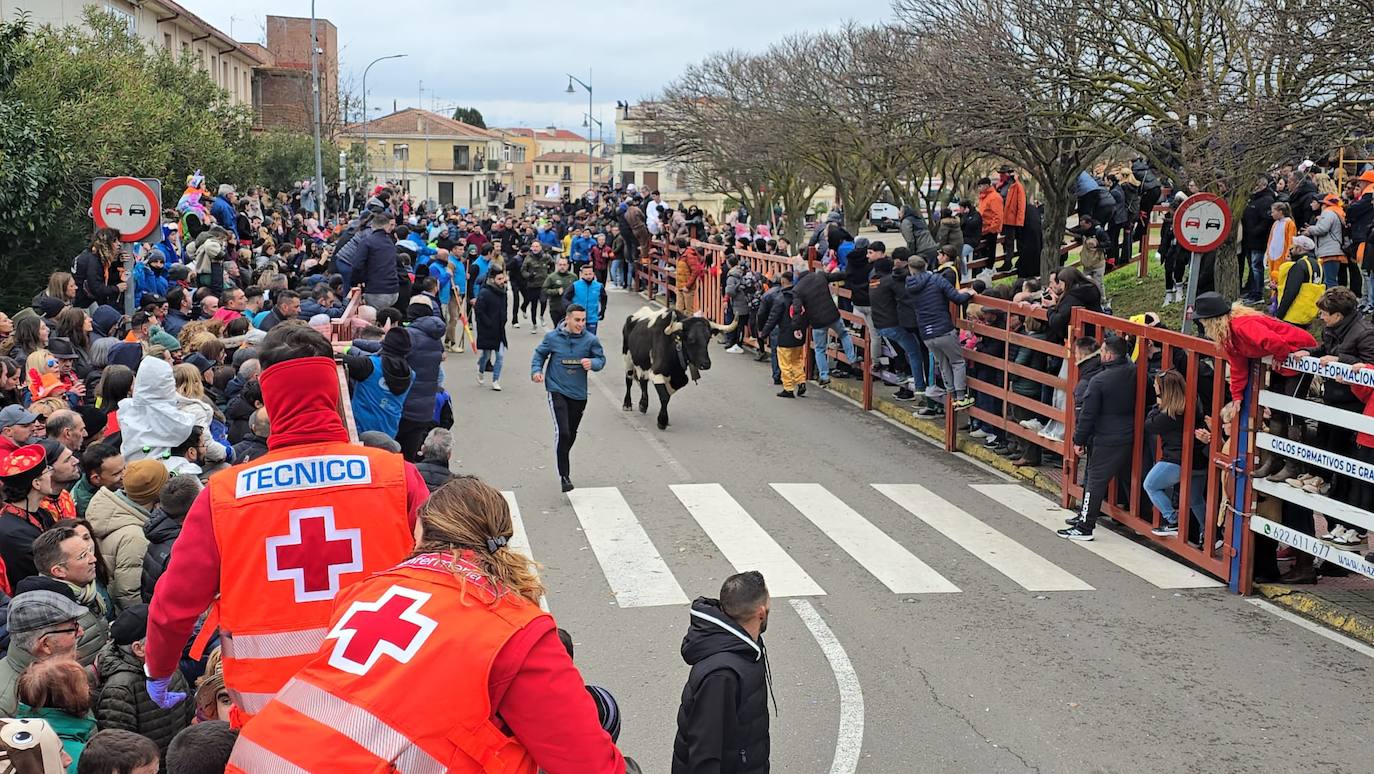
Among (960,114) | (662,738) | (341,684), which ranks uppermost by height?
(960,114)

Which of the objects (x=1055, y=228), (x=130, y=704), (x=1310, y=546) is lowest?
(x=1310, y=546)

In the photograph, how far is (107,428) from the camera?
9859mm

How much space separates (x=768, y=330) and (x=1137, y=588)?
10232mm

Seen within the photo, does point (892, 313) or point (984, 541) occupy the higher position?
point (892, 313)

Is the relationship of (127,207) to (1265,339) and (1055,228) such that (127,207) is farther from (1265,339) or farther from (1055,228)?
(1055,228)

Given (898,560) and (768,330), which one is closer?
(898,560)

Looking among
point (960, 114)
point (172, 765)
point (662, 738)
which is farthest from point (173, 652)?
point (960, 114)

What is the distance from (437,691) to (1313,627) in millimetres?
8022

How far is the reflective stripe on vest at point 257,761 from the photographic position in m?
3.27

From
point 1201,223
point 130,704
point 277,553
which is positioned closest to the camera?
point 277,553

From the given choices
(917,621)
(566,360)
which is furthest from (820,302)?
(917,621)

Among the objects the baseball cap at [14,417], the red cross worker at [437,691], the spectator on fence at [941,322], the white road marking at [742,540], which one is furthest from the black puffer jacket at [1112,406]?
the red cross worker at [437,691]

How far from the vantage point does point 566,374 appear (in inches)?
531

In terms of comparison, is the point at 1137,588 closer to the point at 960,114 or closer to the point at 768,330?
the point at 768,330
